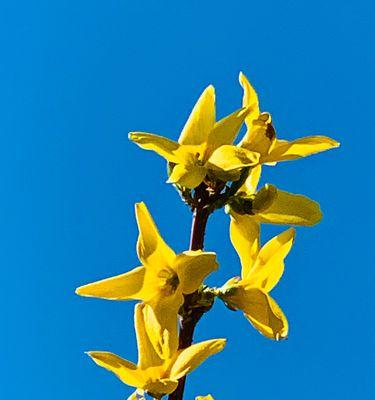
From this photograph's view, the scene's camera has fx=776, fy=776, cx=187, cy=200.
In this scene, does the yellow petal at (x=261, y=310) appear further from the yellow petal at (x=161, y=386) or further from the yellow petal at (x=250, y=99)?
the yellow petal at (x=250, y=99)

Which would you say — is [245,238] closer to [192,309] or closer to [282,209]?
[282,209]

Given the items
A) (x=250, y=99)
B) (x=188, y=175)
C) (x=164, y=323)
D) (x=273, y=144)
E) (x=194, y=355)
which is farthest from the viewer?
(x=250, y=99)

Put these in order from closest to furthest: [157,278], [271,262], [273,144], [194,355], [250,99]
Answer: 1. [194,355]
2. [157,278]
3. [271,262]
4. [273,144]
5. [250,99]

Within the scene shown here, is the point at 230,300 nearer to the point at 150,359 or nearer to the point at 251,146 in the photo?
the point at 150,359

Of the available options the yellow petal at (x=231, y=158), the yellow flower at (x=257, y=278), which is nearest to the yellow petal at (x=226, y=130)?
the yellow petal at (x=231, y=158)

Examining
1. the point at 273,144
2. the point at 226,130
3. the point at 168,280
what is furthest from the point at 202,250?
the point at 273,144

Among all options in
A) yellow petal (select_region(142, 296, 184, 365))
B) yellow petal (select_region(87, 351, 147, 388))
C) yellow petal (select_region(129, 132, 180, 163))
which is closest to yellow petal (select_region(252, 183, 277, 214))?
yellow petal (select_region(129, 132, 180, 163))

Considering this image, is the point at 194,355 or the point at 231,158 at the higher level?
the point at 231,158
